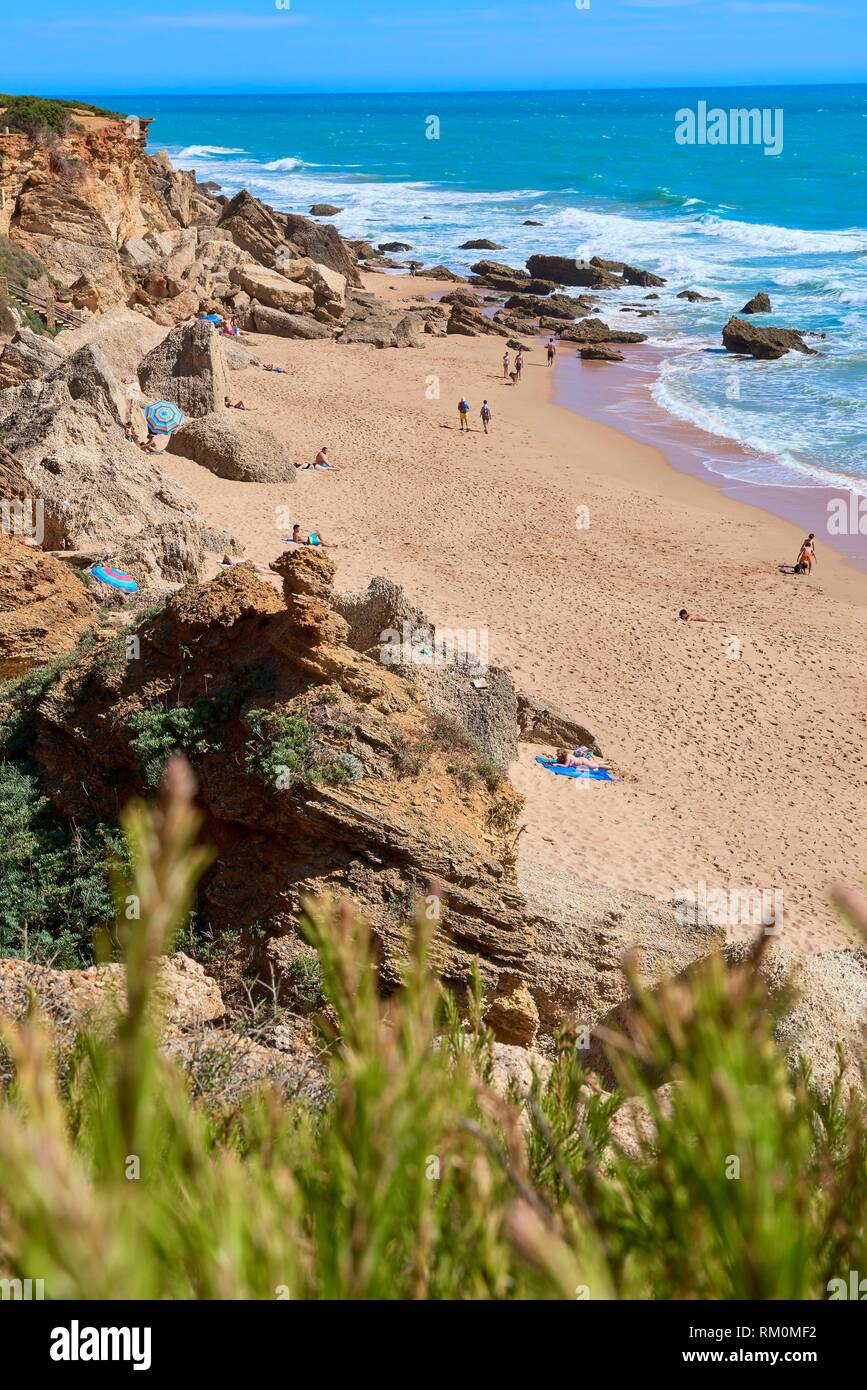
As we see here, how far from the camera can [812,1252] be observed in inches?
80.9

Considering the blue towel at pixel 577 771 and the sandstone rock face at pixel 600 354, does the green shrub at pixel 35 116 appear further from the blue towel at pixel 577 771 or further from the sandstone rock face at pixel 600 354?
the blue towel at pixel 577 771

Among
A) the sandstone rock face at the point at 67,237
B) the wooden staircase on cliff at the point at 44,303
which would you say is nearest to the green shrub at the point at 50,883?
the wooden staircase on cliff at the point at 44,303

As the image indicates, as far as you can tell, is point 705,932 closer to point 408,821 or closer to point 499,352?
point 408,821

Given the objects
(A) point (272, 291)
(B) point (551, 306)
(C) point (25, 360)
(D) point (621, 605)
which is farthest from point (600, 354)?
(C) point (25, 360)

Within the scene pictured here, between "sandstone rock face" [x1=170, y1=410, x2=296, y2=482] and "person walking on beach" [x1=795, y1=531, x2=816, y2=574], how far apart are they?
10.3 meters

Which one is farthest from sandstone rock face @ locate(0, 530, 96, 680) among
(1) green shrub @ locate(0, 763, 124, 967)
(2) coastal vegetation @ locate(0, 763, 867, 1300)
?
(2) coastal vegetation @ locate(0, 763, 867, 1300)

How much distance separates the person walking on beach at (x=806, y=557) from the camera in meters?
20.3

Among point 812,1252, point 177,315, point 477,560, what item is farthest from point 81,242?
point 812,1252

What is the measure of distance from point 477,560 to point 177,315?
16.1 meters

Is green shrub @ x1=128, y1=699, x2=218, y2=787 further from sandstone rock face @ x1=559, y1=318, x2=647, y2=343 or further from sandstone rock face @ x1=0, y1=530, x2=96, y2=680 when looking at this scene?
sandstone rock face @ x1=559, y1=318, x2=647, y2=343

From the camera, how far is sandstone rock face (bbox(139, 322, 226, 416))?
23.4 meters

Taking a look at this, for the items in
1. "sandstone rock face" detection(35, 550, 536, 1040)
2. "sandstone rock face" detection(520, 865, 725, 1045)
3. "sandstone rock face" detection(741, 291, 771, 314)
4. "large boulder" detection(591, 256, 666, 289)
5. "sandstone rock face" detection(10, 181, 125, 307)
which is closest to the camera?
"sandstone rock face" detection(35, 550, 536, 1040)

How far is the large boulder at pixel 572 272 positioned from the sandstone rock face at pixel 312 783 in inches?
1848

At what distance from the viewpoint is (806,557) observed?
20.4 metres
